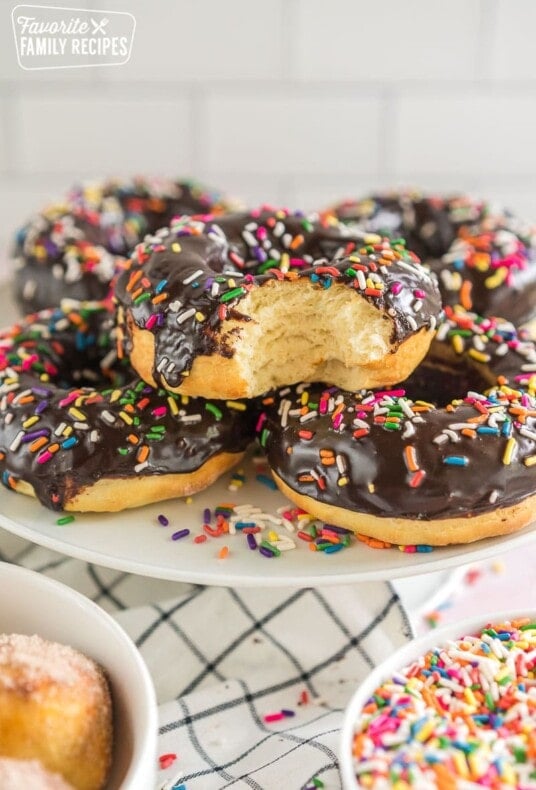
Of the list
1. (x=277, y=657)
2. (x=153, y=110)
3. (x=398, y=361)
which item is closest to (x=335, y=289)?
(x=398, y=361)

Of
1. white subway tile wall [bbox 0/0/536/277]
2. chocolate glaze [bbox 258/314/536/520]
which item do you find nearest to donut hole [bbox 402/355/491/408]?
chocolate glaze [bbox 258/314/536/520]

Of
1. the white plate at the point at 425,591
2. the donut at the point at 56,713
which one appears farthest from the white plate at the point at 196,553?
the white plate at the point at 425,591

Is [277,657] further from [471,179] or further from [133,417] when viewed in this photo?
[471,179]

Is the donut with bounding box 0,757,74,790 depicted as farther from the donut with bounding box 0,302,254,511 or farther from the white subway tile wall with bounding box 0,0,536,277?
the white subway tile wall with bounding box 0,0,536,277

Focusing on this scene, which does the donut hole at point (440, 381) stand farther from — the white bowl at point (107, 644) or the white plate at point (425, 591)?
the white bowl at point (107, 644)

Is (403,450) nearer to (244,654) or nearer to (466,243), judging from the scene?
→ (244,654)

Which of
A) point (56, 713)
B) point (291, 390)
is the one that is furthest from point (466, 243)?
point (56, 713)
